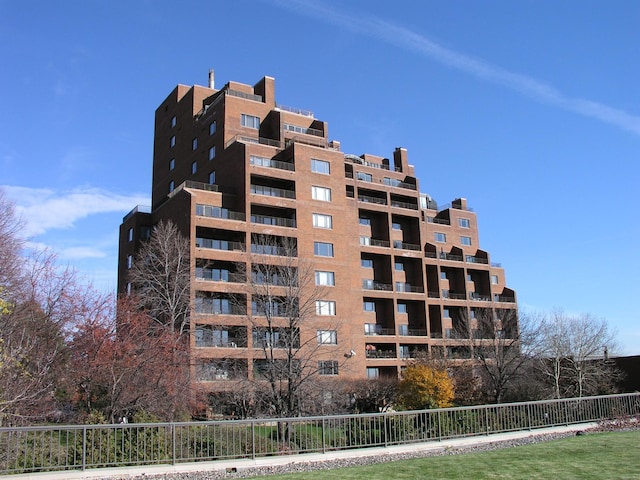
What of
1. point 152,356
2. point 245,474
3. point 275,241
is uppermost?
point 275,241

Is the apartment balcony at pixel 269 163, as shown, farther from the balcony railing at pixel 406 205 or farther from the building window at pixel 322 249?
the balcony railing at pixel 406 205

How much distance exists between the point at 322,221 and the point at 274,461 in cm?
4121

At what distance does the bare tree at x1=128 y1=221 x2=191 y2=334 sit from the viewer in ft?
140

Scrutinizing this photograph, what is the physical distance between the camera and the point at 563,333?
167 feet

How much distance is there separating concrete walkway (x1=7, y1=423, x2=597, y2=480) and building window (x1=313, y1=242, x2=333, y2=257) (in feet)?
116

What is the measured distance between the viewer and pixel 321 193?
57562 mm

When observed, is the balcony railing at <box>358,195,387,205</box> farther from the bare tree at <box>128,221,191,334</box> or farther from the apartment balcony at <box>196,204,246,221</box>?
the bare tree at <box>128,221,191,334</box>

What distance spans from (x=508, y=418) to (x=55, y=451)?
48.2 ft

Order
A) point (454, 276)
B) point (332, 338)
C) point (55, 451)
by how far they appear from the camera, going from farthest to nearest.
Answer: point (454, 276) → point (332, 338) → point (55, 451)

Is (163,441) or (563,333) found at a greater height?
(563,333)

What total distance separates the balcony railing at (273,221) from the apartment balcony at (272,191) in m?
2.04

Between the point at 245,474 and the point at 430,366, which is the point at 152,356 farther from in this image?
the point at 430,366

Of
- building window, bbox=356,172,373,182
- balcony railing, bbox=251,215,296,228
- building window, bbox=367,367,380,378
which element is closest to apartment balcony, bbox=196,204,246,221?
balcony railing, bbox=251,215,296,228

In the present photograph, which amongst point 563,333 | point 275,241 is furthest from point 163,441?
point 563,333
